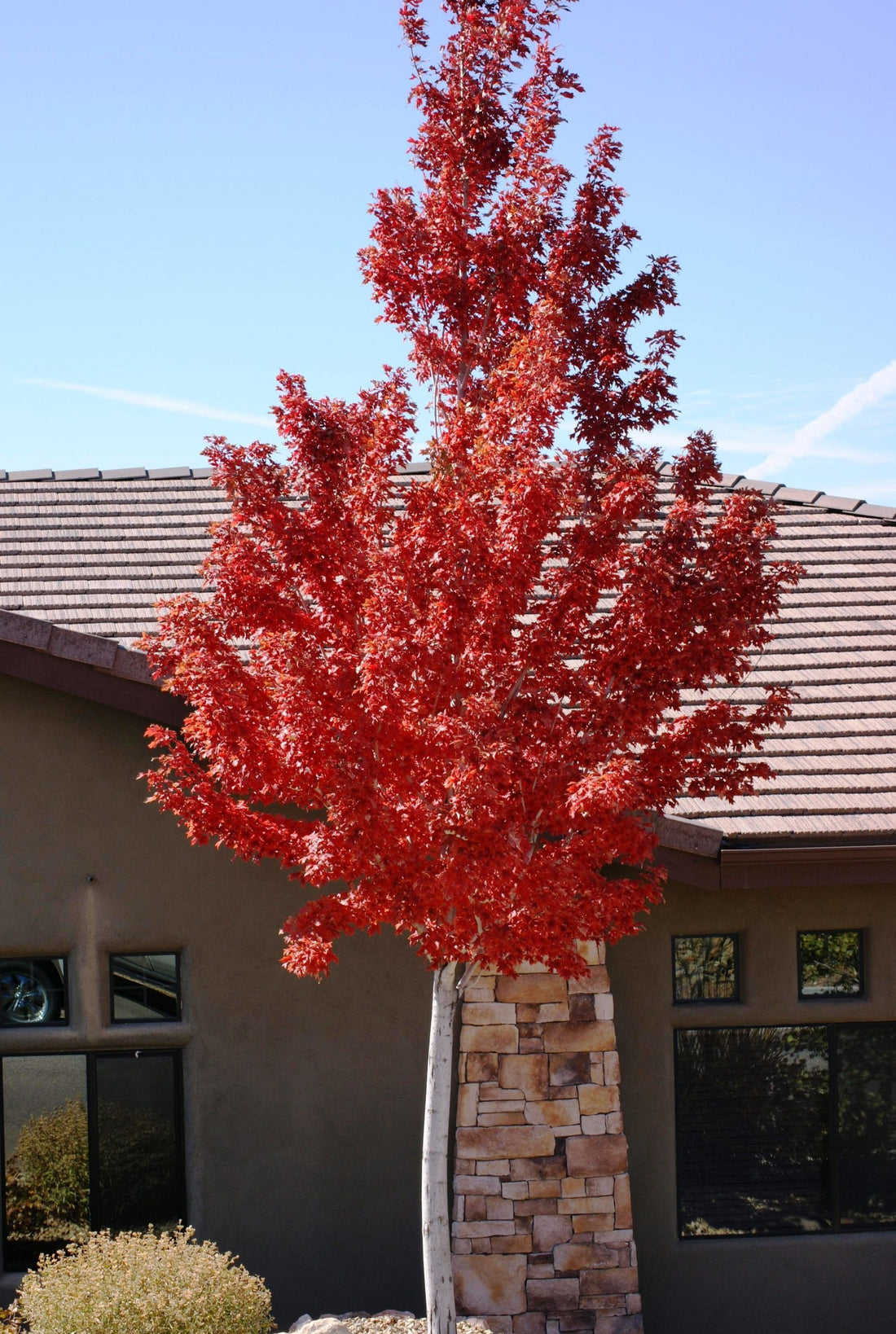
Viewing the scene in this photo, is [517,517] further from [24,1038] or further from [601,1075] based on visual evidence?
[24,1038]

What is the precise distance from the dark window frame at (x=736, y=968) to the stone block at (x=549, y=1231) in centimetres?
161

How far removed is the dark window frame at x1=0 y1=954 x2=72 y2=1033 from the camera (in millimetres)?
8484

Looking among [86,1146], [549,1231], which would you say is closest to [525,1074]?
[549,1231]

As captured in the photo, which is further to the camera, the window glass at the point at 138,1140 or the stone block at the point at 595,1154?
the window glass at the point at 138,1140

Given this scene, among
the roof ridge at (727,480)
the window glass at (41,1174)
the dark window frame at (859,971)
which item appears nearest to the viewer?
the window glass at (41,1174)

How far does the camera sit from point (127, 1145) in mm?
8391

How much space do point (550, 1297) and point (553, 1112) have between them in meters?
1.09

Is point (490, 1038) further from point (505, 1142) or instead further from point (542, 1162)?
point (542, 1162)

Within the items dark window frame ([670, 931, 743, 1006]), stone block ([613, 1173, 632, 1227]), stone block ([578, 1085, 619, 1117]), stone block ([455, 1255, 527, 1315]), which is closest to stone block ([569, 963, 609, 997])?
stone block ([578, 1085, 619, 1117])

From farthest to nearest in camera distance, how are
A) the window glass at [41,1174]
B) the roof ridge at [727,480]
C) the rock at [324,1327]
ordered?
the roof ridge at [727,480], the window glass at [41,1174], the rock at [324,1327]

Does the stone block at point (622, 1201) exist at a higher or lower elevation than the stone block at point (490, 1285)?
higher

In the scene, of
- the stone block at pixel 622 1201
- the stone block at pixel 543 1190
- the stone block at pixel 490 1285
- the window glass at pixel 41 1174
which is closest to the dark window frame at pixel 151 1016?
the window glass at pixel 41 1174

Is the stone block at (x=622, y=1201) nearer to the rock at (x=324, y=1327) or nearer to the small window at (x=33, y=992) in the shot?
the rock at (x=324, y=1327)

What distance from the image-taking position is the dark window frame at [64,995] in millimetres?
8484
